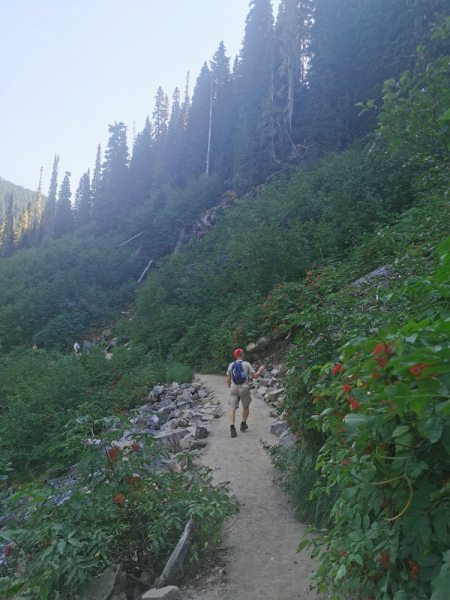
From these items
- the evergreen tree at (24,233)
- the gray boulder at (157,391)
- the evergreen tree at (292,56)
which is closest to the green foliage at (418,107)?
the gray boulder at (157,391)

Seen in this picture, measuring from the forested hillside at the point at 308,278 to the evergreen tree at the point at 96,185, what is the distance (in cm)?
79

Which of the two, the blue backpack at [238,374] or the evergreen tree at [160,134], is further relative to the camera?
the evergreen tree at [160,134]

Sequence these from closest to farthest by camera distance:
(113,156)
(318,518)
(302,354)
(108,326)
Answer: (318,518), (302,354), (108,326), (113,156)

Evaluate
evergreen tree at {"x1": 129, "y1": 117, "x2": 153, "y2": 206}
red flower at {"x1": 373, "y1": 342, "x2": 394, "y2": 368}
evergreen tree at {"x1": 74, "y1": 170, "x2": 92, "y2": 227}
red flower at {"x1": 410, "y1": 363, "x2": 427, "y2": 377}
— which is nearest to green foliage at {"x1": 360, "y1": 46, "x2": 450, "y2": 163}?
red flower at {"x1": 373, "y1": 342, "x2": 394, "y2": 368}

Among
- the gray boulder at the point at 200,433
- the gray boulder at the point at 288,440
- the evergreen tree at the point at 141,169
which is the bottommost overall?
the gray boulder at the point at 200,433

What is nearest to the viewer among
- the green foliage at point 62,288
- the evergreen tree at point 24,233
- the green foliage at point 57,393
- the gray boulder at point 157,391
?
the green foliage at point 57,393

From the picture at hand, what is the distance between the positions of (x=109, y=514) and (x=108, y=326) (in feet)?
72.2

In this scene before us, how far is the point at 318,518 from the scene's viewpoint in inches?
134

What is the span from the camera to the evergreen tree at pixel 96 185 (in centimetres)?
4731

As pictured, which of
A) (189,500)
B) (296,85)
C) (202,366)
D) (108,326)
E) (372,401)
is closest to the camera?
(372,401)

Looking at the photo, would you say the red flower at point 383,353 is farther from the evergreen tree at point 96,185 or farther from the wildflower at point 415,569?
the evergreen tree at point 96,185

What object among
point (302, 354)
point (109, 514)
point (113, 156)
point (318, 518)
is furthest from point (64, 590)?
point (113, 156)

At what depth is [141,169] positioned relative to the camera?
46594 millimetres

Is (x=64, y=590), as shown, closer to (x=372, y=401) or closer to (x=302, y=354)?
(x=372, y=401)
